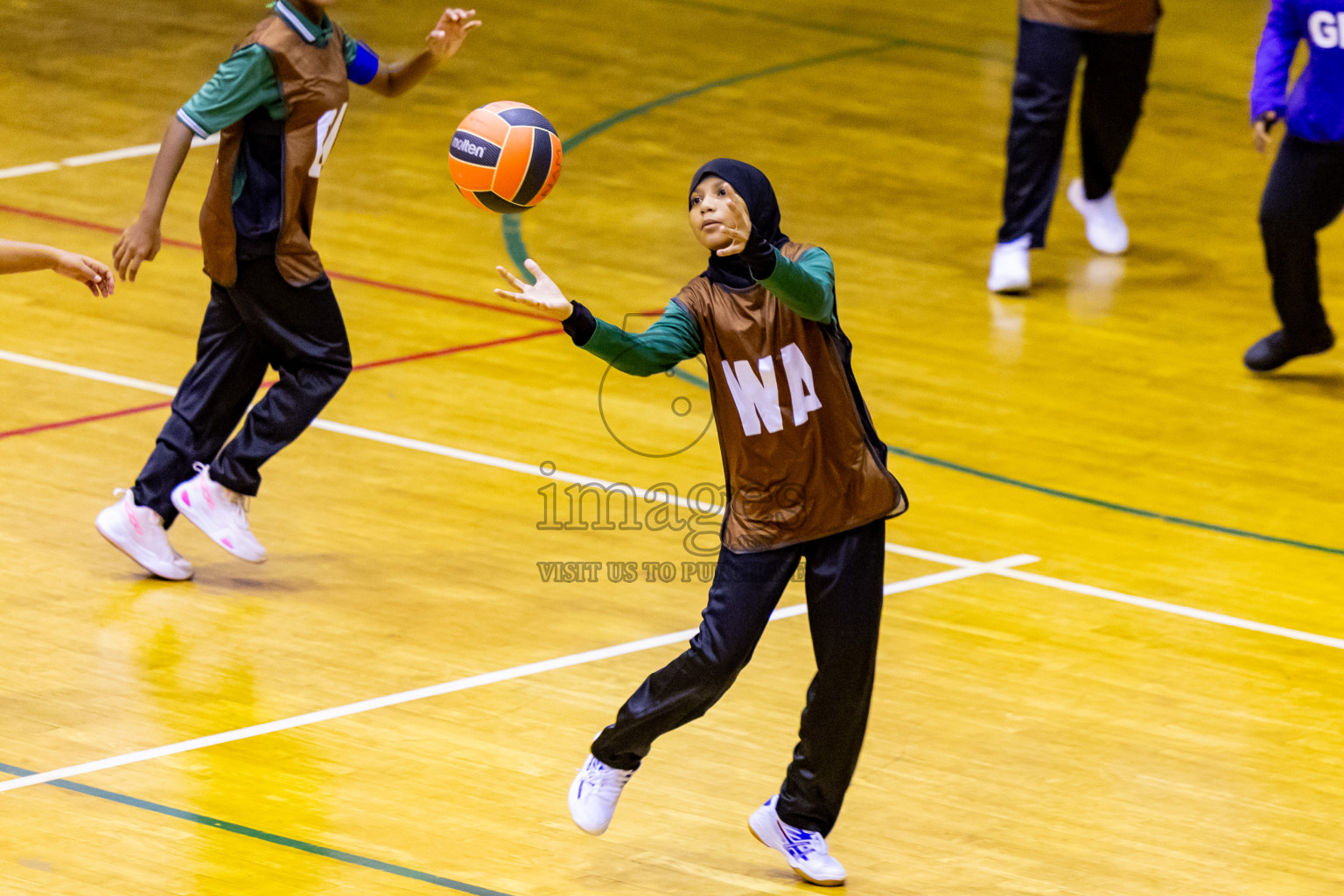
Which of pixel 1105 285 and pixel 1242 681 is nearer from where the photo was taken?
pixel 1242 681

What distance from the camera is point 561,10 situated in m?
14.5

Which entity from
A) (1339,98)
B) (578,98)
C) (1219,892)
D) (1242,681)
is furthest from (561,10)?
(1219,892)

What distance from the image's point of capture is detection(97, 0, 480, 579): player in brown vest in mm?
5734

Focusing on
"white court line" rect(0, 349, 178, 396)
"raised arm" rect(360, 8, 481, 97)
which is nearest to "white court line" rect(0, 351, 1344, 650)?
"white court line" rect(0, 349, 178, 396)

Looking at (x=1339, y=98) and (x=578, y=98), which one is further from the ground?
(x=1339, y=98)

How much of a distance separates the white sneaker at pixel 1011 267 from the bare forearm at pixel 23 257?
17.7 feet

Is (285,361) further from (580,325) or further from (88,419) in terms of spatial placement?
(580,325)

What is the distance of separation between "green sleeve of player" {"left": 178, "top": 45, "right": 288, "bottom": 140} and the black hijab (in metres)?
1.85

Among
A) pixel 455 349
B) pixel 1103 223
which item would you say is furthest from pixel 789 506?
pixel 1103 223

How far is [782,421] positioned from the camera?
14.6ft

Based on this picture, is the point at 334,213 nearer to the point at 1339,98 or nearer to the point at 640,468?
the point at 640,468

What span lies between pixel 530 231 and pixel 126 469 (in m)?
3.37

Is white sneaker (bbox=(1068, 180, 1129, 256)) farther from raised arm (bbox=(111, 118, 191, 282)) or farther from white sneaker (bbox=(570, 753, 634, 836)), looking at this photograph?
white sneaker (bbox=(570, 753, 634, 836))

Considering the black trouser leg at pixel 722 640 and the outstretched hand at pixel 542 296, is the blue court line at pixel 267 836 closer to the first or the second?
the black trouser leg at pixel 722 640
